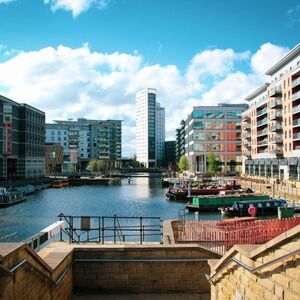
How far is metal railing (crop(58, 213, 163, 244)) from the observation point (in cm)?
2014

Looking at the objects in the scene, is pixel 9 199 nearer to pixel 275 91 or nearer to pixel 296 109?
pixel 296 109

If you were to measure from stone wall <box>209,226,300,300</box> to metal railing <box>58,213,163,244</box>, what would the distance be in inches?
292

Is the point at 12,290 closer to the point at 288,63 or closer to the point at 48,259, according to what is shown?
the point at 48,259

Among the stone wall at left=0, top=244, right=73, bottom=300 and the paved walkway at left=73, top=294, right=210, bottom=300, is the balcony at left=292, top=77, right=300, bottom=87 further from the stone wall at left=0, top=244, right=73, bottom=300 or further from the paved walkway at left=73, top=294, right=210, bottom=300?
the stone wall at left=0, top=244, right=73, bottom=300

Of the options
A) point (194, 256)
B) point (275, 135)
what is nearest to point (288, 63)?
point (275, 135)

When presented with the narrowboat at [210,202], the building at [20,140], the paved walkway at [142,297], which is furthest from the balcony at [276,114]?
the paved walkway at [142,297]

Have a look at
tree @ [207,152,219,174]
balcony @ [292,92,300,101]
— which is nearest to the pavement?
balcony @ [292,92,300,101]

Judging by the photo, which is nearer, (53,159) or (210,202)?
(210,202)

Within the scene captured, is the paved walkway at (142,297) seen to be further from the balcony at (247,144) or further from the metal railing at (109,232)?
the balcony at (247,144)

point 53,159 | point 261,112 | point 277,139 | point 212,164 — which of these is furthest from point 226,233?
point 53,159

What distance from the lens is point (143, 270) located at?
16.4 metres

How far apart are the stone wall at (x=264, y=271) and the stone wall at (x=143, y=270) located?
3720 millimetres

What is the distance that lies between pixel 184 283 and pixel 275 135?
74.4 metres

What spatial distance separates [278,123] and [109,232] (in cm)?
5875
